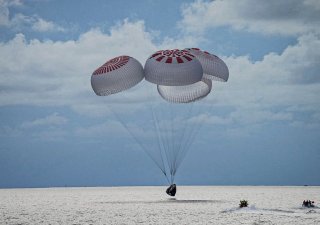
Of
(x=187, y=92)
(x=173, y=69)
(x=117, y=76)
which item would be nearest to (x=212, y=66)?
(x=187, y=92)

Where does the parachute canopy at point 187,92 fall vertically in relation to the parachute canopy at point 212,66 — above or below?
below

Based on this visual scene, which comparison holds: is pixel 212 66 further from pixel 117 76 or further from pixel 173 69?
pixel 117 76

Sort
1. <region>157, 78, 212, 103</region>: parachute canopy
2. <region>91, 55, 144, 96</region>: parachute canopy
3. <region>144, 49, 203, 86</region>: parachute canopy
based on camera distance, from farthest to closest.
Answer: <region>157, 78, 212, 103</region>: parachute canopy, <region>91, 55, 144, 96</region>: parachute canopy, <region>144, 49, 203, 86</region>: parachute canopy

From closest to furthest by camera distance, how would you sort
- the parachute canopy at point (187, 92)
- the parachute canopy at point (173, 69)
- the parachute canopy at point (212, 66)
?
1. the parachute canopy at point (173, 69)
2. the parachute canopy at point (212, 66)
3. the parachute canopy at point (187, 92)

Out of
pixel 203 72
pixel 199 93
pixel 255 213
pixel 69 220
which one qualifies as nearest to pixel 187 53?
pixel 203 72

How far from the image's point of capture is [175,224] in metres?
20.2

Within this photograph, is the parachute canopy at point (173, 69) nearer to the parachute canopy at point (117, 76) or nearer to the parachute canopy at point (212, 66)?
the parachute canopy at point (117, 76)

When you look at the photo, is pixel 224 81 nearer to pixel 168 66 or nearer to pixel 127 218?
pixel 168 66

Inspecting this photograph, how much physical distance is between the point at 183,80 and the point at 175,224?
29.8 feet

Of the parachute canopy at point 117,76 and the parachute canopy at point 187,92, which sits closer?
the parachute canopy at point 117,76

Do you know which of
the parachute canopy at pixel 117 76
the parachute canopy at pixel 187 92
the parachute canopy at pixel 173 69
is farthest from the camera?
the parachute canopy at pixel 187 92

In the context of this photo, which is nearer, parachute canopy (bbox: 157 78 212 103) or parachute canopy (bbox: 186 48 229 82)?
parachute canopy (bbox: 186 48 229 82)

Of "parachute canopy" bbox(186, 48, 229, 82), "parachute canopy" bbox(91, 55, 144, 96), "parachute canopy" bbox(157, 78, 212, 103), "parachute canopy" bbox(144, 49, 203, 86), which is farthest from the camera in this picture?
"parachute canopy" bbox(157, 78, 212, 103)

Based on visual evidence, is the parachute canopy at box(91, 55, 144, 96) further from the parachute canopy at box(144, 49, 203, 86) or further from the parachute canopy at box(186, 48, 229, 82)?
the parachute canopy at box(186, 48, 229, 82)
